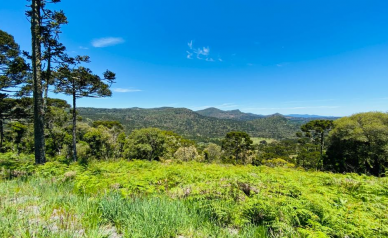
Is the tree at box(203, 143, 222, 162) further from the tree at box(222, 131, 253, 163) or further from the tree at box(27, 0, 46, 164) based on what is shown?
the tree at box(27, 0, 46, 164)

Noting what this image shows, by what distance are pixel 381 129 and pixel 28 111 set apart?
114ft

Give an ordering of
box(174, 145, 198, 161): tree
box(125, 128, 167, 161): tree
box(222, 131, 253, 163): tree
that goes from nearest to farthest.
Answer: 1. box(125, 128, 167, 161): tree
2. box(174, 145, 198, 161): tree
3. box(222, 131, 253, 163): tree

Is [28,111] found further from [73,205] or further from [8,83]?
[73,205]

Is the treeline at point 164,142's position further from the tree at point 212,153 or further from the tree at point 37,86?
the tree at point 37,86

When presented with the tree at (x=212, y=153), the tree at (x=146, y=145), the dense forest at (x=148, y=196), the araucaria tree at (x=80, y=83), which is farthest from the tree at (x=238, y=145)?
the araucaria tree at (x=80, y=83)

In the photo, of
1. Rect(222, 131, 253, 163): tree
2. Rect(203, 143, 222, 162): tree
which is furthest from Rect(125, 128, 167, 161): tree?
Rect(203, 143, 222, 162): tree

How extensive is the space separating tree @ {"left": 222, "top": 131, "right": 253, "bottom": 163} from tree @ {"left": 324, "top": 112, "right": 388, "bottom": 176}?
1665 cm

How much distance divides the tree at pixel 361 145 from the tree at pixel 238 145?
1665 cm

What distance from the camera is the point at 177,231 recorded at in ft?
7.83

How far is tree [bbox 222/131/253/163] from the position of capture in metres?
35.4

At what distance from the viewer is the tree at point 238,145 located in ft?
116

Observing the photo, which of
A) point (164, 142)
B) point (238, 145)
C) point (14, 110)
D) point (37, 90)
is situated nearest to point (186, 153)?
point (164, 142)

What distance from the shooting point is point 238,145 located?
36281mm

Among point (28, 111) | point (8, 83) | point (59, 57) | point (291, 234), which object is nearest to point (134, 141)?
point (28, 111)
